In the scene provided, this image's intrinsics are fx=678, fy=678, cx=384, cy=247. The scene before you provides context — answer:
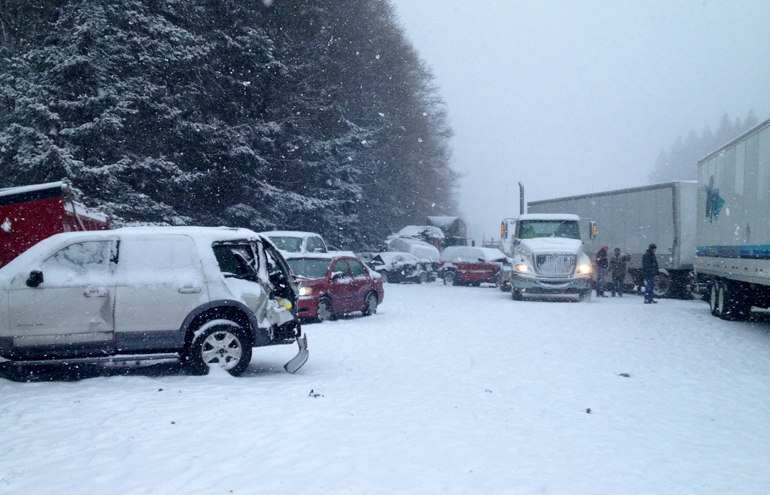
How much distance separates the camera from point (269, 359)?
10633 millimetres

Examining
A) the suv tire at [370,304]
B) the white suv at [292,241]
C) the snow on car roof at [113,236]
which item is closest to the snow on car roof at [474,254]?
the white suv at [292,241]

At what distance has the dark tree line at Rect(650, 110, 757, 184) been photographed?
121681 millimetres

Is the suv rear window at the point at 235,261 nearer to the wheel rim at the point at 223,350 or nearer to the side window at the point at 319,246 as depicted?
the wheel rim at the point at 223,350

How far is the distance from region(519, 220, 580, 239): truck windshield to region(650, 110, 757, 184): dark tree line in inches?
4001

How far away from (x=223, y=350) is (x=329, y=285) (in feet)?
22.5

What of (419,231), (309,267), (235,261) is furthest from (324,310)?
(419,231)

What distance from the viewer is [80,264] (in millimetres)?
8625

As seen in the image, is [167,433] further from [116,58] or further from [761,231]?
[116,58]

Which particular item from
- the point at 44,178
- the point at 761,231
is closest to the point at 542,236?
the point at 761,231

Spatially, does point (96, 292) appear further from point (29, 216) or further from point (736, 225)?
point (736, 225)

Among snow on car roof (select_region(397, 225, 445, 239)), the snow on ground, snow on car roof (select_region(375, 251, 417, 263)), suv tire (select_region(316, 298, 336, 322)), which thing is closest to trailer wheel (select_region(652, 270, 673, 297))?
snow on car roof (select_region(375, 251, 417, 263))

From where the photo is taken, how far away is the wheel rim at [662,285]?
2425cm

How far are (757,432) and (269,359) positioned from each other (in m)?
6.80

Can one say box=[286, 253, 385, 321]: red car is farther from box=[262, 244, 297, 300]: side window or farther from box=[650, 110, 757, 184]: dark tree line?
box=[650, 110, 757, 184]: dark tree line
